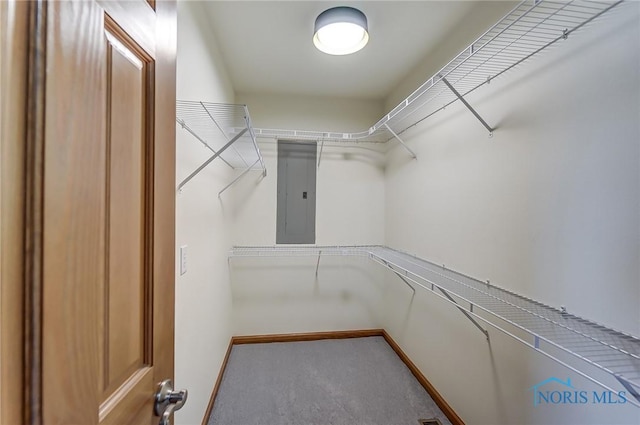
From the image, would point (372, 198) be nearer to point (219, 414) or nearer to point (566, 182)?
point (566, 182)

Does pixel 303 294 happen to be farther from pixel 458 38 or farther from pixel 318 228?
pixel 458 38

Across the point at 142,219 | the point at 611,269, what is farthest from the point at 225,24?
the point at 611,269

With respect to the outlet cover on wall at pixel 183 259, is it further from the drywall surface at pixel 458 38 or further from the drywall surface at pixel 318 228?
the drywall surface at pixel 458 38

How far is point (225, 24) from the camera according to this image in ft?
5.20

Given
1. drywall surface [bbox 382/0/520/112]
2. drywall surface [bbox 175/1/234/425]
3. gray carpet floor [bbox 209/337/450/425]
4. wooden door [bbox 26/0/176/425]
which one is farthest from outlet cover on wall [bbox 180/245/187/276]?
drywall surface [bbox 382/0/520/112]

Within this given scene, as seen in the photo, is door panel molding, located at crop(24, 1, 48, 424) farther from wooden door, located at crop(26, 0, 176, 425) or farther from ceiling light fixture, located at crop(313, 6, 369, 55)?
ceiling light fixture, located at crop(313, 6, 369, 55)

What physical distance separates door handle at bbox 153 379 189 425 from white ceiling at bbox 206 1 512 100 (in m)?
1.81

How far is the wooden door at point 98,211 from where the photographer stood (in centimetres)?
32

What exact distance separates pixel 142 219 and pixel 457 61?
132cm

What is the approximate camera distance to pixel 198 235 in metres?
1.40

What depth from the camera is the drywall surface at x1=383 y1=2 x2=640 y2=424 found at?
806mm

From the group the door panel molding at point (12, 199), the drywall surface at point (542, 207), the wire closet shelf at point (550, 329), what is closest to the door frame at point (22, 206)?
the door panel molding at point (12, 199)

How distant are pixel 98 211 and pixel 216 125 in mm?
1060

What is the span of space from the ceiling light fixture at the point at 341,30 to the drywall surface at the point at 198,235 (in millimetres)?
686
